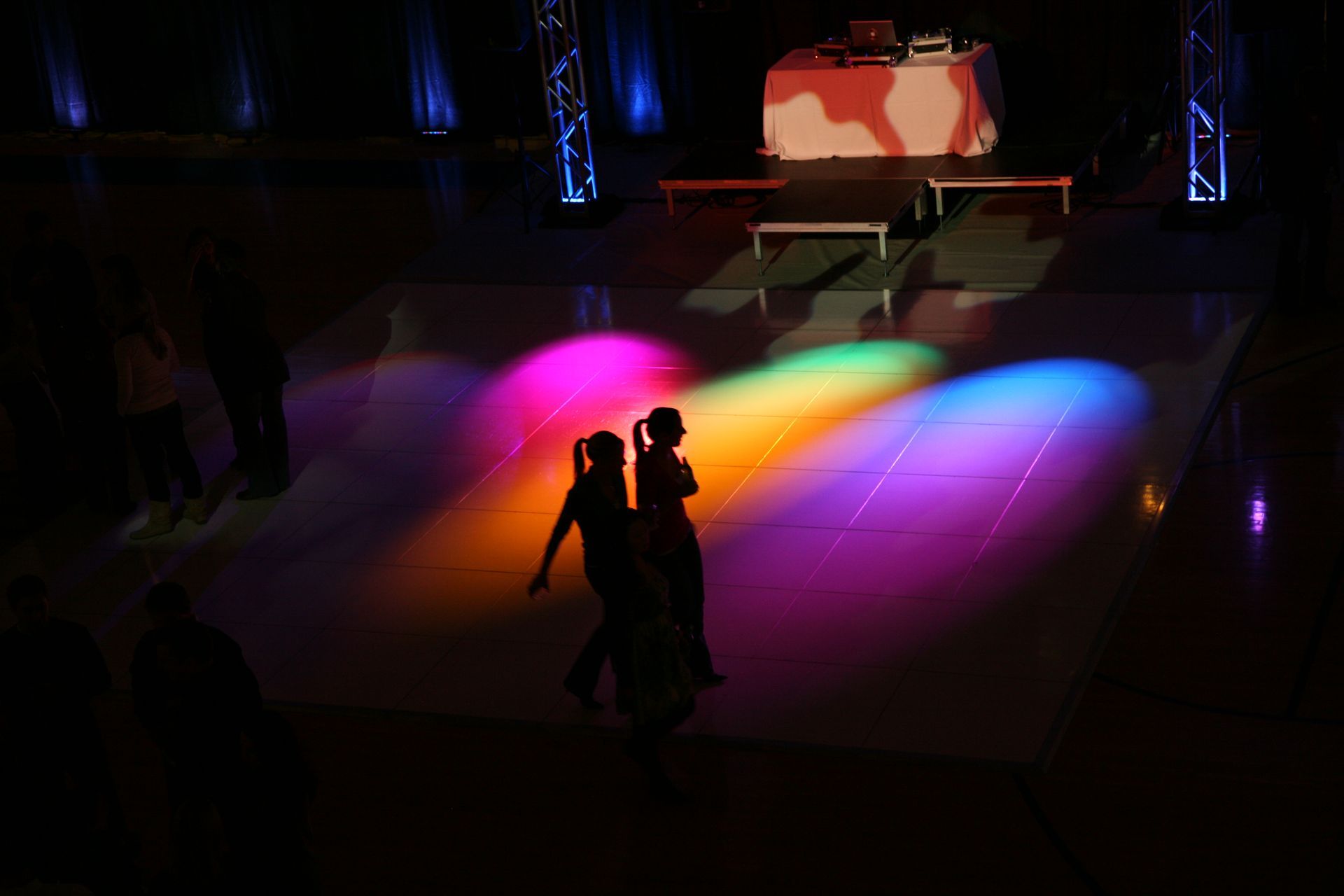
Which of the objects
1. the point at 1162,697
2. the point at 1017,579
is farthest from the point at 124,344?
the point at 1162,697

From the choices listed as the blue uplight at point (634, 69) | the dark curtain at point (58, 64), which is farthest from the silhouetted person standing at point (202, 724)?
the dark curtain at point (58, 64)

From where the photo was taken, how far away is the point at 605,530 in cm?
503

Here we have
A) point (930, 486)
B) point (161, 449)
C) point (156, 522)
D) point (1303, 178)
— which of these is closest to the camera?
point (930, 486)

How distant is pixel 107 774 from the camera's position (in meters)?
4.89

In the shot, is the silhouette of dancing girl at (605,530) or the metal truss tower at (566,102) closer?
the silhouette of dancing girl at (605,530)

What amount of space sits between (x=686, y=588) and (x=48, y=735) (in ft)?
6.43

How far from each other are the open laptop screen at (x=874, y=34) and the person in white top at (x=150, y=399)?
576cm

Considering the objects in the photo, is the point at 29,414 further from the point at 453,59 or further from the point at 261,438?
the point at 453,59

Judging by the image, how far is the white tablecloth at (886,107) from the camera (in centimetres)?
1093

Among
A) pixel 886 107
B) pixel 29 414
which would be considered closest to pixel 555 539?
pixel 29 414

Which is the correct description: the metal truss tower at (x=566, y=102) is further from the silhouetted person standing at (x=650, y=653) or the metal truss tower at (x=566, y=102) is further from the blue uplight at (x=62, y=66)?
the silhouetted person standing at (x=650, y=653)

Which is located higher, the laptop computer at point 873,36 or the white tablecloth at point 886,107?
the laptop computer at point 873,36

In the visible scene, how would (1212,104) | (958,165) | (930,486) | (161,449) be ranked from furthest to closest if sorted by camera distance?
(958,165) → (1212,104) → (161,449) → (930,486)

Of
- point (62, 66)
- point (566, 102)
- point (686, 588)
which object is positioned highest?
point (62, 66)
